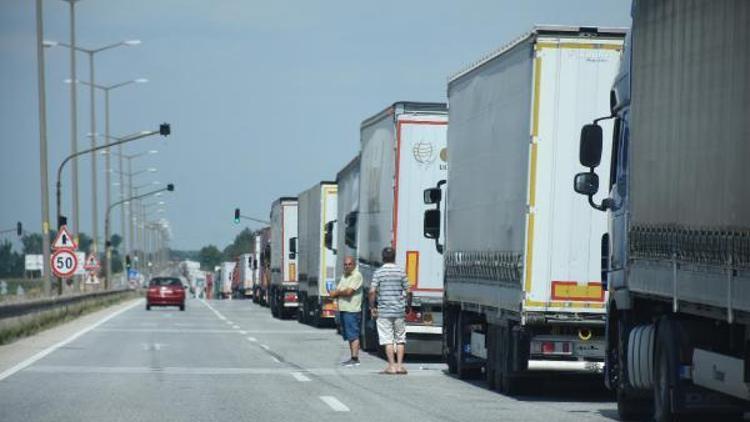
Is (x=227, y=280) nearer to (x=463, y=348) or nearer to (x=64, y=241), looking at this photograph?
(x=64, y=241)

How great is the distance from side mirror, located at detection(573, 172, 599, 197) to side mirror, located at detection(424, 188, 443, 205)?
8347 mm

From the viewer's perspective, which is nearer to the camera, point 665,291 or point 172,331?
point 665,291

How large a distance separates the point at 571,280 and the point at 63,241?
3149 centimetres

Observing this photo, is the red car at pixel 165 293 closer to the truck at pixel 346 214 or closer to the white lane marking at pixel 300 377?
the truck at pixel 346 214

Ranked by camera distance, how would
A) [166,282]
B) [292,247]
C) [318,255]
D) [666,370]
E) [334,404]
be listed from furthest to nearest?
[166,282]
[292,247]
[318,255]
[334,404]
[666,370]

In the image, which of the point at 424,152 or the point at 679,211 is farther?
the point at 424,152

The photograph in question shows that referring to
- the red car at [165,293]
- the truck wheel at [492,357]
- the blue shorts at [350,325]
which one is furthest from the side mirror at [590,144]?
the red car at [165,293]

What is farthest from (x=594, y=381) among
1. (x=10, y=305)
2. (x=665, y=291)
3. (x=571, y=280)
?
(x=10, y=305)

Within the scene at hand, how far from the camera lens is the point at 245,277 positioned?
107625 mm

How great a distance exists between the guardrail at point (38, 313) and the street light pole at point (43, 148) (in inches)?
39.4

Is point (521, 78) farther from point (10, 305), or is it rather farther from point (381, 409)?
point (10, 305)

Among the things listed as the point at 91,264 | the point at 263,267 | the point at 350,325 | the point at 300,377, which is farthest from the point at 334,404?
the point at 91,264

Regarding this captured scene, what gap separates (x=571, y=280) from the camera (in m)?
18.2

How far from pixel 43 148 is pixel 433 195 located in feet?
79.8
